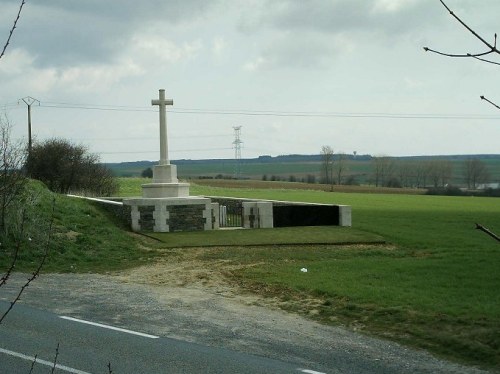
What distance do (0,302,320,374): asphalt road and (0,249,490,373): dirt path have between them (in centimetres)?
41

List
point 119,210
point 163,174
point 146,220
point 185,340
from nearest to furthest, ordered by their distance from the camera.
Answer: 1. point 185,340
2. point 146,220
3. point 119,210
4. point 163,174

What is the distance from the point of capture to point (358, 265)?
17719 mm

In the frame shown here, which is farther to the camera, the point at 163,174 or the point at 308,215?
the point at 308,215

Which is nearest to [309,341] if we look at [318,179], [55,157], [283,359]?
[283,359]

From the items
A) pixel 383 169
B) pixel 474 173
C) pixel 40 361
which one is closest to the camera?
pixel 40 361

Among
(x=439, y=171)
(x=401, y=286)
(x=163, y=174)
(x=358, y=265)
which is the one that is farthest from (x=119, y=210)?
(x=439, y=171)

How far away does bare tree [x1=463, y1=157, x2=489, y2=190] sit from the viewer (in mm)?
88812

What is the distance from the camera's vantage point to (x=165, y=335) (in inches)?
424

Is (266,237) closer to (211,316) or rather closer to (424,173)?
(211,316)

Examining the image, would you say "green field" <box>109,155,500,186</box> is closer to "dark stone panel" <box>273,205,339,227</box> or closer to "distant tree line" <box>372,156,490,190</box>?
"distant tree line" <box>372,156,490,190</box>

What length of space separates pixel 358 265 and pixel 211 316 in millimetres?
6197

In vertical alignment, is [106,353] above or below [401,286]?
below

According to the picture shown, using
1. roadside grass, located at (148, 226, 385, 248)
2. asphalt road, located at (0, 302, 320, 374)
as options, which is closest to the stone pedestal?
roadside grass, located at (148, 226, 385, 248)

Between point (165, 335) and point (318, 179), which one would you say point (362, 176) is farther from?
point (165, 335)
